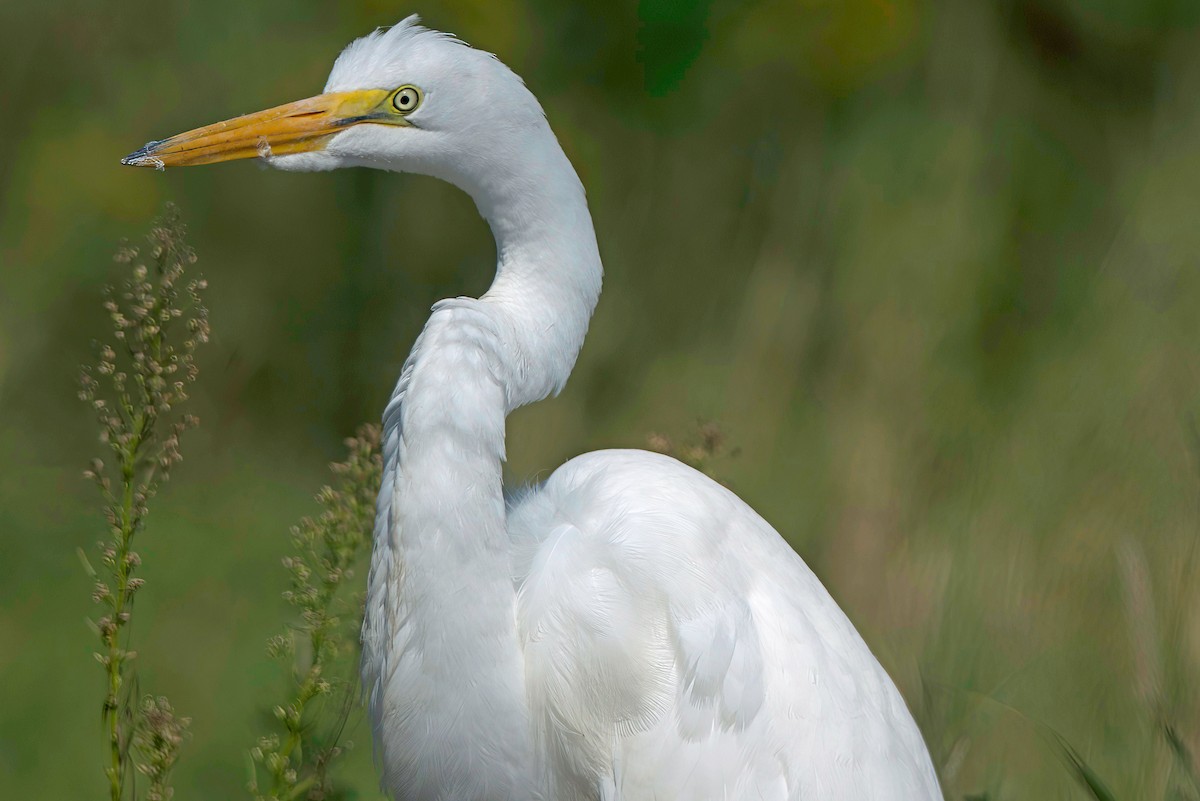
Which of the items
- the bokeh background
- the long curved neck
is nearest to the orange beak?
the long curved neck

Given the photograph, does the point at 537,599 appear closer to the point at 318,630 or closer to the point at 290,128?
the point at 318,630

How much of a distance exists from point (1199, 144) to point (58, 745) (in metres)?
3.31

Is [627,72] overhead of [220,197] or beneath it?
overhead

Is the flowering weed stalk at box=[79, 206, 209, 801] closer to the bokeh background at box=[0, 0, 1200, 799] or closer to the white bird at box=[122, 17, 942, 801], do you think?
the white bird at box=[122, 17, 942, 801]

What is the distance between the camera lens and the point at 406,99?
1584mm

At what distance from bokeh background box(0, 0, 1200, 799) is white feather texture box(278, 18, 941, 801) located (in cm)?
61

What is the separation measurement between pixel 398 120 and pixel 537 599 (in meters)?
0.69

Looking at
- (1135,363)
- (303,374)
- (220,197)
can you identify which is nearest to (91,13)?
(220,197)

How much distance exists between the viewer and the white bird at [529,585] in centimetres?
143

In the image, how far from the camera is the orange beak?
62.2 inches

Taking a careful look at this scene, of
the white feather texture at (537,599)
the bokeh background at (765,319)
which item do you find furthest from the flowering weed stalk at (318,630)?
the bokeh background at (765,319)

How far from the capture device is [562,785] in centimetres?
156

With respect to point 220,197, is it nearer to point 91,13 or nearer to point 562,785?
point 91,13

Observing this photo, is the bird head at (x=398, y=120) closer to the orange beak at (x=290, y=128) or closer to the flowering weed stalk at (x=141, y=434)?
the orange beak at (x=290, y=128)
